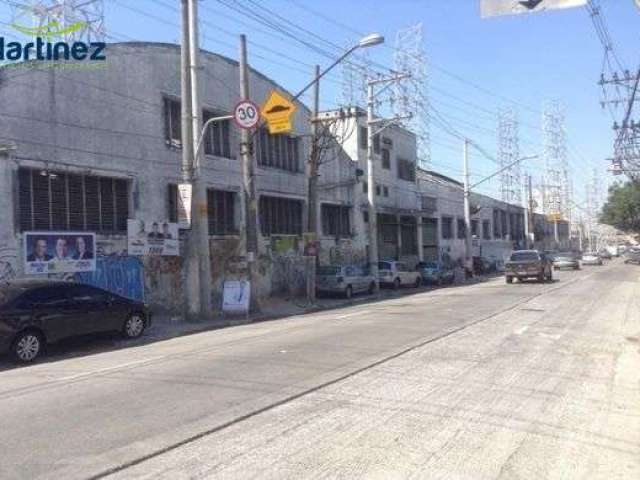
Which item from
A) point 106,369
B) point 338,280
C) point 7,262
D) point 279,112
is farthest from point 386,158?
point 106,369

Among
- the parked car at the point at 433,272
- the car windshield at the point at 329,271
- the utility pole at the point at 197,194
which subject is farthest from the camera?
the parked car at the point at 433,272

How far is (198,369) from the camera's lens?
10.8 m

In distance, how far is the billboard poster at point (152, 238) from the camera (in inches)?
879

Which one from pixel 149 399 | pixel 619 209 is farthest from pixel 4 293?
pixel 619 209

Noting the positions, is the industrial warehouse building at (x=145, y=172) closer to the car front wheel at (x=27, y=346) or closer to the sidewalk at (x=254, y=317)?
the sidewalk at (x=254, y=317)

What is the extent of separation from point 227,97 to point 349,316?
12652 mm

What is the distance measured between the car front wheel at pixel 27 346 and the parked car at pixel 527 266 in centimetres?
2792

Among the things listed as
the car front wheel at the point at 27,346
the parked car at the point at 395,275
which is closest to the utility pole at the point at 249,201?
the car front wheel at the point at 27,346

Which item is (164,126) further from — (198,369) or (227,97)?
(198,369)

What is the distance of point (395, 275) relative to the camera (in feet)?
127

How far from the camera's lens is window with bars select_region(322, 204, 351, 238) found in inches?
1483

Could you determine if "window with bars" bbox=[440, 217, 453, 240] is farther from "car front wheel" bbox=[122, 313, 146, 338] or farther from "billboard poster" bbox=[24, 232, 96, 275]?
"car front wheel" bbox=[122, 313, 146, 338]

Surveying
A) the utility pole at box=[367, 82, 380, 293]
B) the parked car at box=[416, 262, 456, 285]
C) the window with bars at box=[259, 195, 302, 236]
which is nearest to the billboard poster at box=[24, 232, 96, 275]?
the window with bars at box=[259, 195, 302, 236]

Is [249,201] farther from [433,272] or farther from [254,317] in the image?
[433,272]
